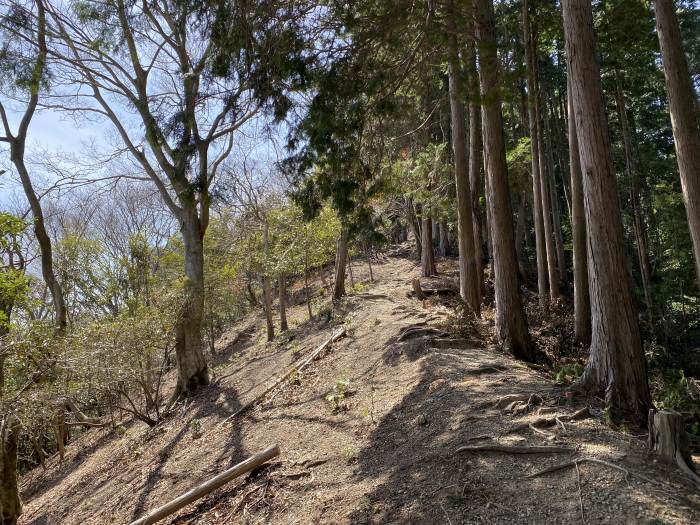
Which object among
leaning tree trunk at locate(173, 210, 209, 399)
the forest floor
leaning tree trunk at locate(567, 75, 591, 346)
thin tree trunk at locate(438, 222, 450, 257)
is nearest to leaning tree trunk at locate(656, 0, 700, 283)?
the forest floor

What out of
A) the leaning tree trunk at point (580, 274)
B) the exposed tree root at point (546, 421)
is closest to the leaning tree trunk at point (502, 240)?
the exposed tree root at point (546, 421)

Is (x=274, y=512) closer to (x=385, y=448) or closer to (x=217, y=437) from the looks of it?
(x=385, y=448)

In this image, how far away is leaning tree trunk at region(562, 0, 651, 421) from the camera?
513cm

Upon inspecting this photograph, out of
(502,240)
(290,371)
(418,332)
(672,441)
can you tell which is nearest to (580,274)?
(502,240)

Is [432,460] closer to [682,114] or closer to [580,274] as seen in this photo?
[682,114]

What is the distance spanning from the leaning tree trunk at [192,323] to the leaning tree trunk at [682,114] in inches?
401

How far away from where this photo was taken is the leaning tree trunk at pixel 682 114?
658cm

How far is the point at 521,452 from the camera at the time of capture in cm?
427

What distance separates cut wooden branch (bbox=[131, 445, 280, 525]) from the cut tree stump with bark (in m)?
4.18

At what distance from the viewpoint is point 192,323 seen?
Answer: 1260cm

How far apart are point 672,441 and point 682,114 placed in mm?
4872

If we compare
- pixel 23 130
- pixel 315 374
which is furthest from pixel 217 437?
pixel 23 130

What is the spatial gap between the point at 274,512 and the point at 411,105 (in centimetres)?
655

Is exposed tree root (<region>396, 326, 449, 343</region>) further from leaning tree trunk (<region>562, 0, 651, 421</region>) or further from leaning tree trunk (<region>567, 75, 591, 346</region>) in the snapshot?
leaning tree trunk (<region>567, 75, 591, 346</region>)
